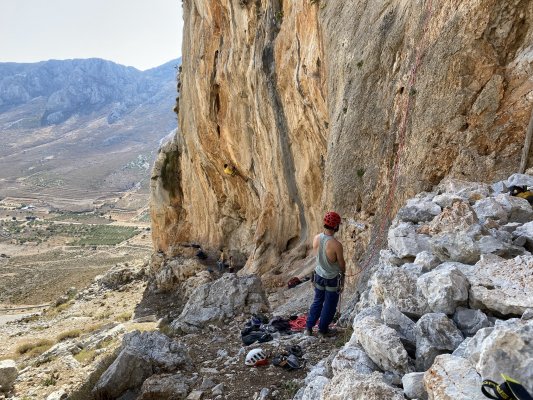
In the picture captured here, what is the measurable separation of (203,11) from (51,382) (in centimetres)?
1956

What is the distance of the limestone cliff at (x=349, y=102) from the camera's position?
266 inches

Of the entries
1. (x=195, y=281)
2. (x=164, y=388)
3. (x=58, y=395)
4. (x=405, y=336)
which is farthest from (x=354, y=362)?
(x=195, y=281)

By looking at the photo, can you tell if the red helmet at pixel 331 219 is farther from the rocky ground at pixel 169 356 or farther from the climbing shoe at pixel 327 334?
the climbing shoe at pixel 327 334

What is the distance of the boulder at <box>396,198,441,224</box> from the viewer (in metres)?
5.55

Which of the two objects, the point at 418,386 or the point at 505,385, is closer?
the point at 505,385

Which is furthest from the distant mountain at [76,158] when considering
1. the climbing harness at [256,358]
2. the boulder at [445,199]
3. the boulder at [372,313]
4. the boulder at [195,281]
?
the boulder at [372,313]

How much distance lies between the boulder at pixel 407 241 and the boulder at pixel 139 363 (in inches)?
168

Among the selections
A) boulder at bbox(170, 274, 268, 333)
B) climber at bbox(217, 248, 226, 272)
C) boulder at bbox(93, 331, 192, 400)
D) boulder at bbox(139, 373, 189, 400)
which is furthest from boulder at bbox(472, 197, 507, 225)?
climber at bbox(217, 248, 226, 272)

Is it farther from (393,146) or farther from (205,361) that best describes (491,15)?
(205,361)

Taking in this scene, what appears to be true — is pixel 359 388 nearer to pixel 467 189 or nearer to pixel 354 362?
pixel 354 362

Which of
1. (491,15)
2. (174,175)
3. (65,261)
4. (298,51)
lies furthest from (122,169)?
(491,15)

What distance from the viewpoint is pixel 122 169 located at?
138m

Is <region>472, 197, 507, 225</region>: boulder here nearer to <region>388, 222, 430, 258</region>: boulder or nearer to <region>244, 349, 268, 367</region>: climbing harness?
<region>388, 222, 430, 258</region>: boulder

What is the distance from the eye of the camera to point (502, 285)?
336 centimetres
